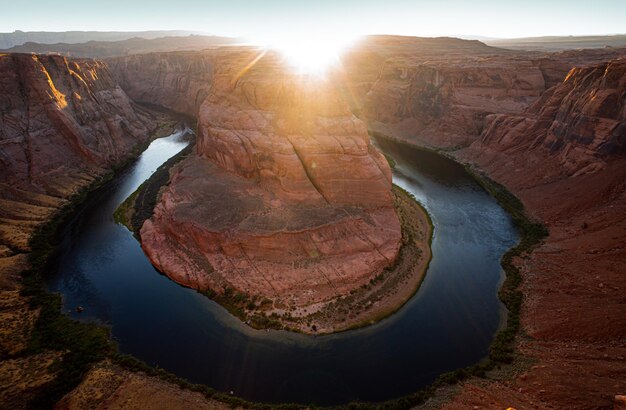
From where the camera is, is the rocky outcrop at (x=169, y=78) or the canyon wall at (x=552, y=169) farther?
the rocky outcrop at (x=169, y=78)

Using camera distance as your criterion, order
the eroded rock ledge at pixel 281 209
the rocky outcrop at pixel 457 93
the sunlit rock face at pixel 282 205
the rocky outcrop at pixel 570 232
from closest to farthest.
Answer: the rocky outcrop at pixel 570 232, the eroded rock ledge at pixel 281 209, the sunlit rock face at pixel 282 205, the rocky outcrop at pixel 457 93

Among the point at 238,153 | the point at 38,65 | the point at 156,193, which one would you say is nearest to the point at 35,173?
the point at 156,193

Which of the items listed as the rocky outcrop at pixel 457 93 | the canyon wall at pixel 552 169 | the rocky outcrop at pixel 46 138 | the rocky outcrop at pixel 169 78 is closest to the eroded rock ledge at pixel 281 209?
the canyon wall at pixel 552 169

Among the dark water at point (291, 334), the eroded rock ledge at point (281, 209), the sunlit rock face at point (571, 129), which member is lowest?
the dark water at point (291, 334)

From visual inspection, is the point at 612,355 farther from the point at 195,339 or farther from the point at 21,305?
the point at 21,305

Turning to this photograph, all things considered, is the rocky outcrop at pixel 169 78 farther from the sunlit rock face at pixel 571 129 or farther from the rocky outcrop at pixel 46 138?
the sunlit rock face at pixel 571 129

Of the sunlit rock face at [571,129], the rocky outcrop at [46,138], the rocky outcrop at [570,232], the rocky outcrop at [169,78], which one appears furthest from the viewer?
the rocky outcrop at [169,78]
